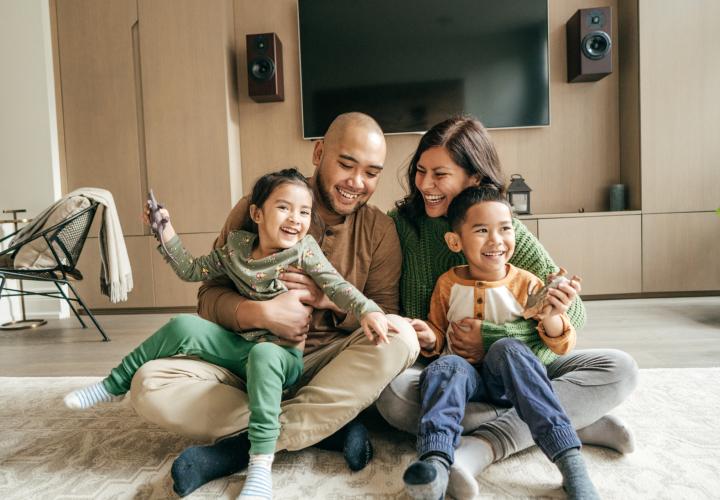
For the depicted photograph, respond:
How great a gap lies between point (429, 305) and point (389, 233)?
246 mm

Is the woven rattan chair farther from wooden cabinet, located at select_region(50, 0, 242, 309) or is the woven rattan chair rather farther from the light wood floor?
wooden cabinet, located at select_region(50, 0, 242, 309)

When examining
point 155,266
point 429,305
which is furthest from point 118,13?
point 429,305

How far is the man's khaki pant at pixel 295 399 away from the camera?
1139 millimetres

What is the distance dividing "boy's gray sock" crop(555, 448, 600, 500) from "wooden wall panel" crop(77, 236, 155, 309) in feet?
11.0

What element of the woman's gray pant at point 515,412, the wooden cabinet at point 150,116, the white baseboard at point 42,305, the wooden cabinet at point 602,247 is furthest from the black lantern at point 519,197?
the white baseboard at point 42,305

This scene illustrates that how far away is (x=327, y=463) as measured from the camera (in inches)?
48.1

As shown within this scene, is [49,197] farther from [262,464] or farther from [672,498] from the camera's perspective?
[672,498]

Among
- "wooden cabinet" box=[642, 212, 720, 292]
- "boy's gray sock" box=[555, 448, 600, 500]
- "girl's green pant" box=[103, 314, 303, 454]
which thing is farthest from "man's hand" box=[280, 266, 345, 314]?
"wooden cabinet" box=[642, 212, 720, 292]

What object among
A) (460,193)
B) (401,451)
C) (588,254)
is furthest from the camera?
(588,254)

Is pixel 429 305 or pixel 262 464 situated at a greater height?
pixel 429 305

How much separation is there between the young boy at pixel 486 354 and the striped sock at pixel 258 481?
30 cm

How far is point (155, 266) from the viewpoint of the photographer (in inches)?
145

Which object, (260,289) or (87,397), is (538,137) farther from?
(87,397)

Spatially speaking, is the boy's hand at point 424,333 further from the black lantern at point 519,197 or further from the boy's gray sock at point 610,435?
the black lantern at point 519,197
